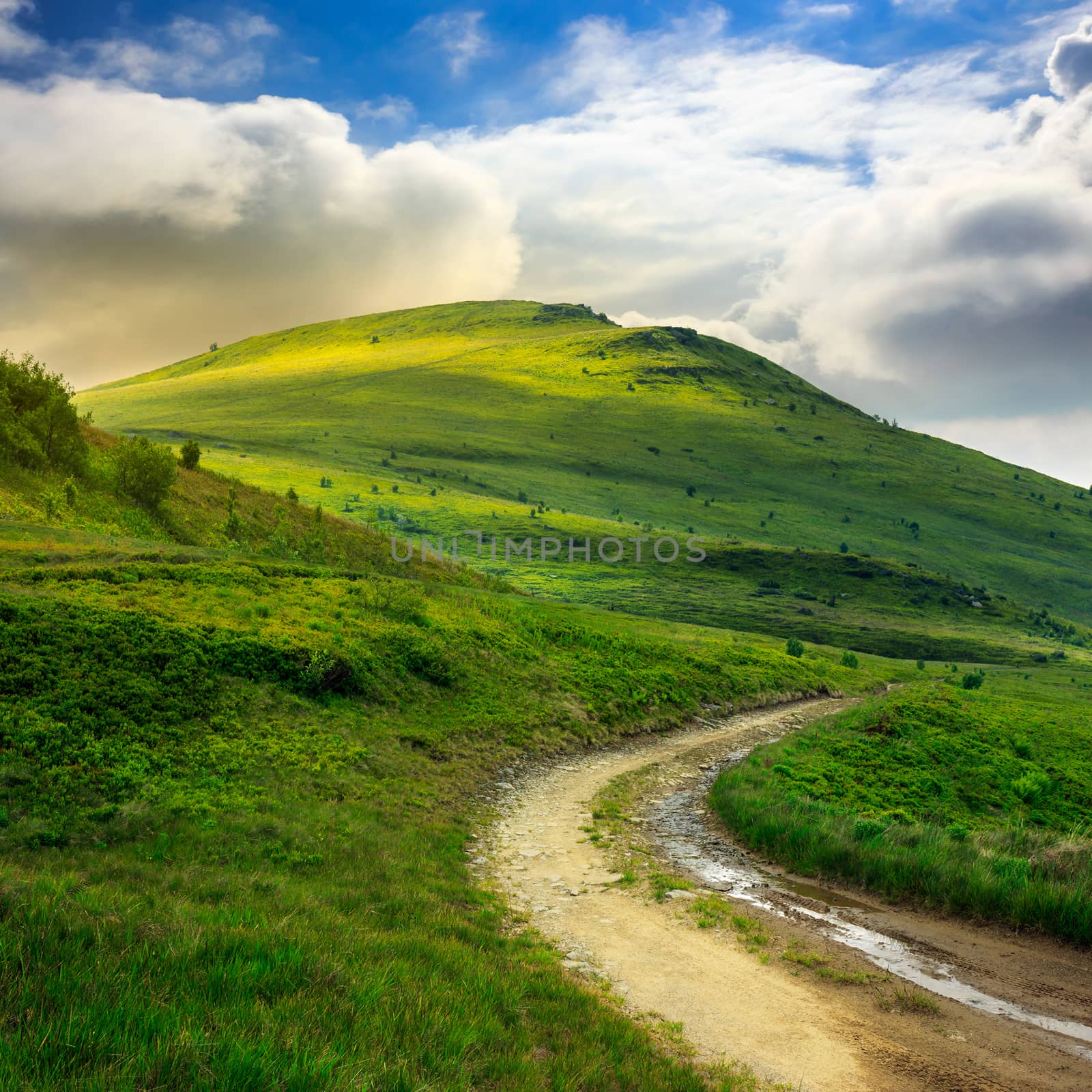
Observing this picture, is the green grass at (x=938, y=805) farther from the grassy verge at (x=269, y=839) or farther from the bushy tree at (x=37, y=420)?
the bushy tree at (x=37, y=420)

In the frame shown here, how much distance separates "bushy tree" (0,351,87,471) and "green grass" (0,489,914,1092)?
12.8 metres

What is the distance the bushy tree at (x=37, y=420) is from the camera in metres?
A: 40.7

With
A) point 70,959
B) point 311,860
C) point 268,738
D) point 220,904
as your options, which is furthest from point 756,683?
point 70,959

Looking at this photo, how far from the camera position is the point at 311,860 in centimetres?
1342

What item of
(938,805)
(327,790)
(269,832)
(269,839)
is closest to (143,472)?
(327,790)

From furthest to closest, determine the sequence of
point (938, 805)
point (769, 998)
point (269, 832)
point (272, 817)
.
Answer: point (938, 805)
point (272, 817)
point (269, 832)
point (769, 998)

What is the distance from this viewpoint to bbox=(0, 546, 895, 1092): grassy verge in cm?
571

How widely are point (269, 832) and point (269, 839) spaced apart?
42cm

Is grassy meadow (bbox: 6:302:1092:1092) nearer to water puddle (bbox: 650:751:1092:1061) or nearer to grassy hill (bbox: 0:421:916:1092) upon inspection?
grassy hill (bbox: 0:421:916:1092)

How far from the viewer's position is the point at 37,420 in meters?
42.2

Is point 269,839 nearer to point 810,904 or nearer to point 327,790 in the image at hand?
point 327,790

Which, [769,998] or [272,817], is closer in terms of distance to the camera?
[769,998]

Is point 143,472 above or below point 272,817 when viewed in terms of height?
above

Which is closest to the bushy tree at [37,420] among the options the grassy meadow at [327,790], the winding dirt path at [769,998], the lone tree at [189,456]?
the grassy meadow at [327,790]
